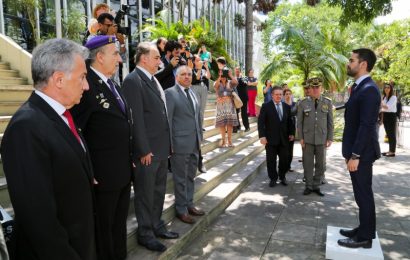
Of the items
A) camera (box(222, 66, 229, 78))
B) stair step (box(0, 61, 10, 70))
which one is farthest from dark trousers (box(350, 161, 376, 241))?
stair step (box(0, 61, 10, 70))

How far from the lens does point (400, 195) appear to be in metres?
6.19

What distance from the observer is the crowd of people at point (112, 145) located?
1602 millimetres

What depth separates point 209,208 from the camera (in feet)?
16.1

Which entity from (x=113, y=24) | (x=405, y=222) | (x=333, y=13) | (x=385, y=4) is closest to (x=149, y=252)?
(x=113, y=24)

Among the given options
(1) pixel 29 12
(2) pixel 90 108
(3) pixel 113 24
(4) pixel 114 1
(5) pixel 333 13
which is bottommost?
(2) pixel 90 108

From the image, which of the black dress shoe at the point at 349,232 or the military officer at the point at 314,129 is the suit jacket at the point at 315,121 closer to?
the military officer at the point at 314,129

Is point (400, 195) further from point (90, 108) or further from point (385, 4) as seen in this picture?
point (90, 108)

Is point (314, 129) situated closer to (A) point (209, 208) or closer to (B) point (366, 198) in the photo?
(A) point (209, 208)

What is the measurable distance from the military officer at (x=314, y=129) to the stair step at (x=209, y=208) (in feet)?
4.12

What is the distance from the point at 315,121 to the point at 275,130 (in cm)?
84

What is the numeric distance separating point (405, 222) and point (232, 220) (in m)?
2.37

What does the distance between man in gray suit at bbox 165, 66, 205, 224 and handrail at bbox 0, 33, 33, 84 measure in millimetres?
3976

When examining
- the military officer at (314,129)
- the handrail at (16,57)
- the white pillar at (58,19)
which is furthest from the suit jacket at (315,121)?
the white pillar at (58,19)

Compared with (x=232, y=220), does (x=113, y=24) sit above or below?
above
